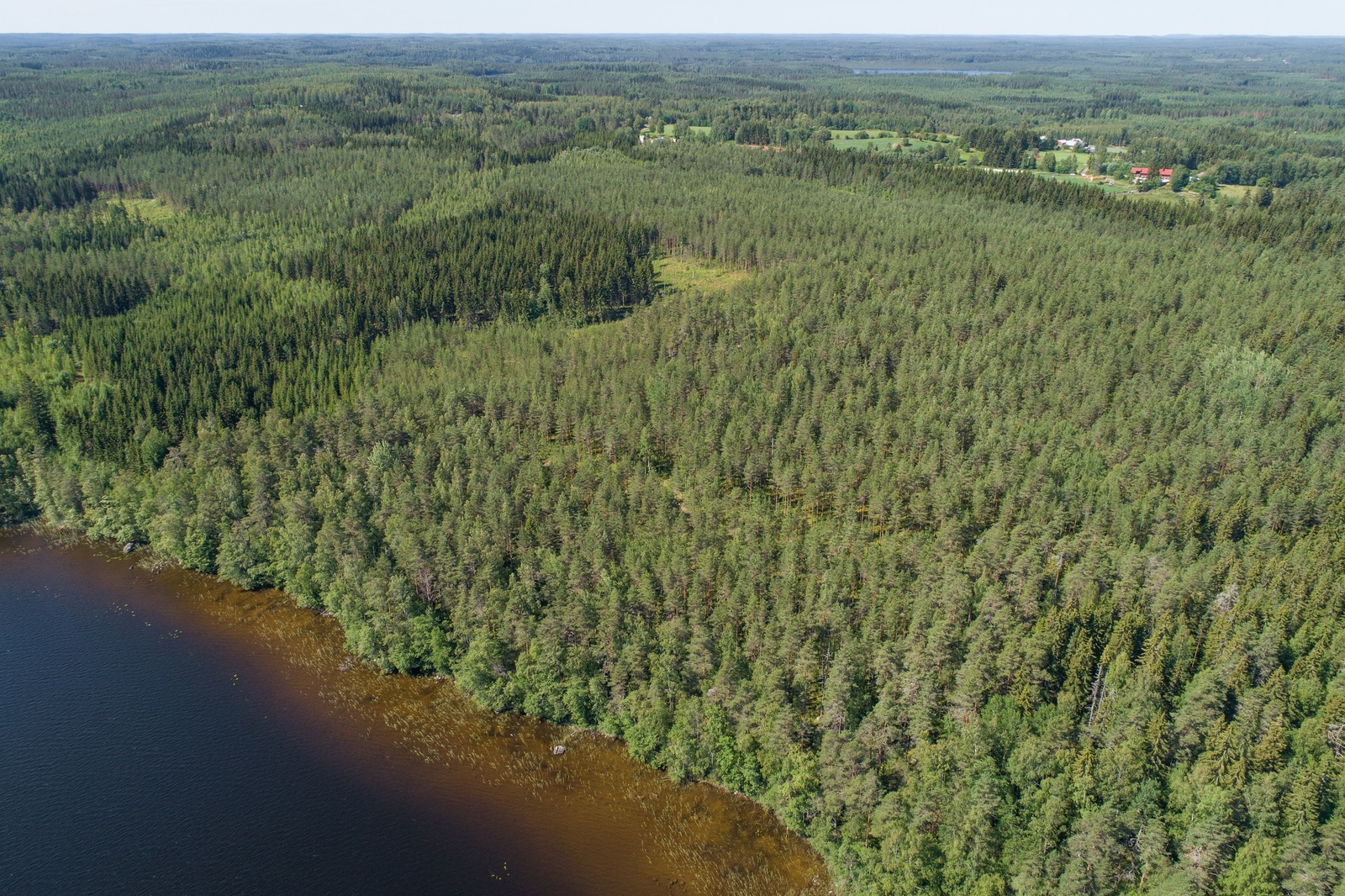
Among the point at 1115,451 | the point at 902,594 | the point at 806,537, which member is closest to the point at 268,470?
the point at 806,537

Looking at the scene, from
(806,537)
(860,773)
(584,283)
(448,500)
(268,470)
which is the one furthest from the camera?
(584,283)

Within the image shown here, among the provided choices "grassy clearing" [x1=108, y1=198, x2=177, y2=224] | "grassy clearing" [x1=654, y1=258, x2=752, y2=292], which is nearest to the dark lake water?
"grassy clearing" [x1=654, y1=258, x2=752, y2=292]

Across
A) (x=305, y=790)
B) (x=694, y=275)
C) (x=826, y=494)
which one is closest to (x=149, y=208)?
(x=694, y=275)

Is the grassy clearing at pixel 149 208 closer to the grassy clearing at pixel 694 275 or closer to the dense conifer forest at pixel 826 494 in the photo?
the dense conifer forest at pixel 826 494

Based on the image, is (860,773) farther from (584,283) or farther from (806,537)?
(584,283)

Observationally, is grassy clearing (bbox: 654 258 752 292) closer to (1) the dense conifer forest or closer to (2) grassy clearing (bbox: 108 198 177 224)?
(1) the dense conifer forest

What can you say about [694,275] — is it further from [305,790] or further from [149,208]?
[149,208]
